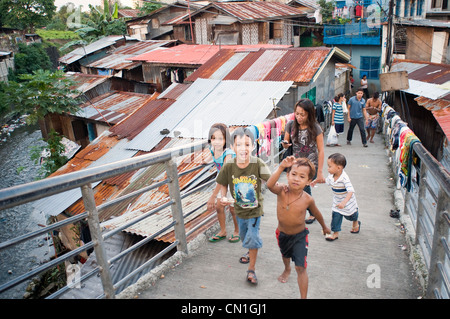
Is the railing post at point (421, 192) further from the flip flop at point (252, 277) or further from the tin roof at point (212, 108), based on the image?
the tin roof at point (212, 108)

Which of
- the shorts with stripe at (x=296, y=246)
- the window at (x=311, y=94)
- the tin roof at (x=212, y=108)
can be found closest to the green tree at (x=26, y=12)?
the tin roof at (x=212, y=108)

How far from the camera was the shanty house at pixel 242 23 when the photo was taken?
22.6 meters

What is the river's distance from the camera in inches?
537

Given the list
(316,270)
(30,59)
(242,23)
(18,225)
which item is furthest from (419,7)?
(30,59)

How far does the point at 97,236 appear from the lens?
2.61 m

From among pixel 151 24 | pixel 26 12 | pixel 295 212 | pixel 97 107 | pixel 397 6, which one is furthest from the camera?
pixel 26 12

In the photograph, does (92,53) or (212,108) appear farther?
(92,53)

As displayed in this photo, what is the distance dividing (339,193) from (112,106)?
15.9m

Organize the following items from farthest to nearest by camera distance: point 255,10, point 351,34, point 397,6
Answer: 1. point 351,34
2. point 255,10
3. point 397,6

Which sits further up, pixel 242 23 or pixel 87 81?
pixel 242 23

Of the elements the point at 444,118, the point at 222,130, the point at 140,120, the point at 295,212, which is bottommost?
the point at 140,120

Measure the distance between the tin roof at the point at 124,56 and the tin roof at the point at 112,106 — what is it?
2645 millimetres

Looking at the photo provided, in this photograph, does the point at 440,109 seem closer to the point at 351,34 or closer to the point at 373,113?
the point at 373,113
